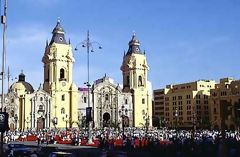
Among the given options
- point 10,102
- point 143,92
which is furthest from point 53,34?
point 143,92

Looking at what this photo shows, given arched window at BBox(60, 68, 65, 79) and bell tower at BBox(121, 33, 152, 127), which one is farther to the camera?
bell tower at BBox(121, 33, 152, 127)

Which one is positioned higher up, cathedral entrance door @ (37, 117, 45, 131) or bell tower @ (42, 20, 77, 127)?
bell tower @ (42, 20, 77, 127)

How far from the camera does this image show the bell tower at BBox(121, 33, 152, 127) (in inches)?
4235

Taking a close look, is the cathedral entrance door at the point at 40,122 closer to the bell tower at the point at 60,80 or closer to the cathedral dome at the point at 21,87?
the bell tower at the point at 60,80

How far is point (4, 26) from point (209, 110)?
104m

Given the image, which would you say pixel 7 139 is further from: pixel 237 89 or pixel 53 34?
pixel 237 89

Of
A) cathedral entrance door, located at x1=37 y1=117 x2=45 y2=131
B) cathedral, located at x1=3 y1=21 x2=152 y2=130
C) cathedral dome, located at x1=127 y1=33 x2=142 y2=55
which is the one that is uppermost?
cathedral dome, located at x1=127 y1=33 x2=142 y2=55

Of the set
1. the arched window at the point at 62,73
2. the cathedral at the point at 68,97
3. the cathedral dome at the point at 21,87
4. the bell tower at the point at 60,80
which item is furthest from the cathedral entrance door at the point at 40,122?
the arched window at the point at 62,73

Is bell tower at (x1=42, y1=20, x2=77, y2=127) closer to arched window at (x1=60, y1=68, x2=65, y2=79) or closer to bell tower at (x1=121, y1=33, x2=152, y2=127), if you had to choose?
A: arched window at (x1=60, y1=68, x2=65, y2=79)

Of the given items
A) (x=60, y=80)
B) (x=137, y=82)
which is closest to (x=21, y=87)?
(x=60, y=80)

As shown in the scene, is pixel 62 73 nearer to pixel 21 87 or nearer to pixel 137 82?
pixel 21 87

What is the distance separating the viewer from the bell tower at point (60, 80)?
9581cm

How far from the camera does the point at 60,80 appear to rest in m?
96.8

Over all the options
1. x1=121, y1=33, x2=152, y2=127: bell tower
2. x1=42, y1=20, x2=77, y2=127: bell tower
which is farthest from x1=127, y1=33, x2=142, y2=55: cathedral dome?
x1=42, y1=20, x2=77, y2=127: bell tower
